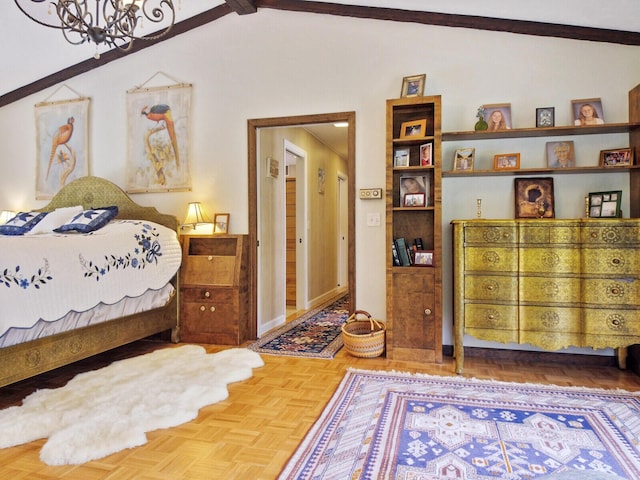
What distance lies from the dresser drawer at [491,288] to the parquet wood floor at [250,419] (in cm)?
52

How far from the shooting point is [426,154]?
10.4ft

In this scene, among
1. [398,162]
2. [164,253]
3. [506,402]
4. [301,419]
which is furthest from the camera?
[164,253]

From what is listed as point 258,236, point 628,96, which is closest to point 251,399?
point 258,236

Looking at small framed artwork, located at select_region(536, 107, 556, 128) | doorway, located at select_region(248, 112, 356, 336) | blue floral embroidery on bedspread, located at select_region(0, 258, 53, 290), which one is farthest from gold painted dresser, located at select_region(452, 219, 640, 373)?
blue floral embroidery on bedspread, located at select_region(0, 258, 53, 290)

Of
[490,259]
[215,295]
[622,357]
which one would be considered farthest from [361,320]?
[622,357]

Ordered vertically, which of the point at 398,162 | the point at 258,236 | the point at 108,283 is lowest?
the point at 108,283

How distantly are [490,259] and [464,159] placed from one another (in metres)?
0.79

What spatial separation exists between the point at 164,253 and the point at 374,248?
5.56 feet

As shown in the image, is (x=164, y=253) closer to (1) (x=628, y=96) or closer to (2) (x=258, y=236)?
(2) (x=258, y=236)

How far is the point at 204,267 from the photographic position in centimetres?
368

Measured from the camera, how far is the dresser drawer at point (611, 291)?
104 inches

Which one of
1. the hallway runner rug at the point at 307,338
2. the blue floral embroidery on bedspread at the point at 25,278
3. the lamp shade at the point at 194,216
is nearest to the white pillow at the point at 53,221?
the lamp shade at the point at 194,216

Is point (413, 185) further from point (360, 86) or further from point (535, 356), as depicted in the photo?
point (535, 356)

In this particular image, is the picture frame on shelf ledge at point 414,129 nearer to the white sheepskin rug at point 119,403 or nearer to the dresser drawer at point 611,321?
the dresser drawer at point 611,321
